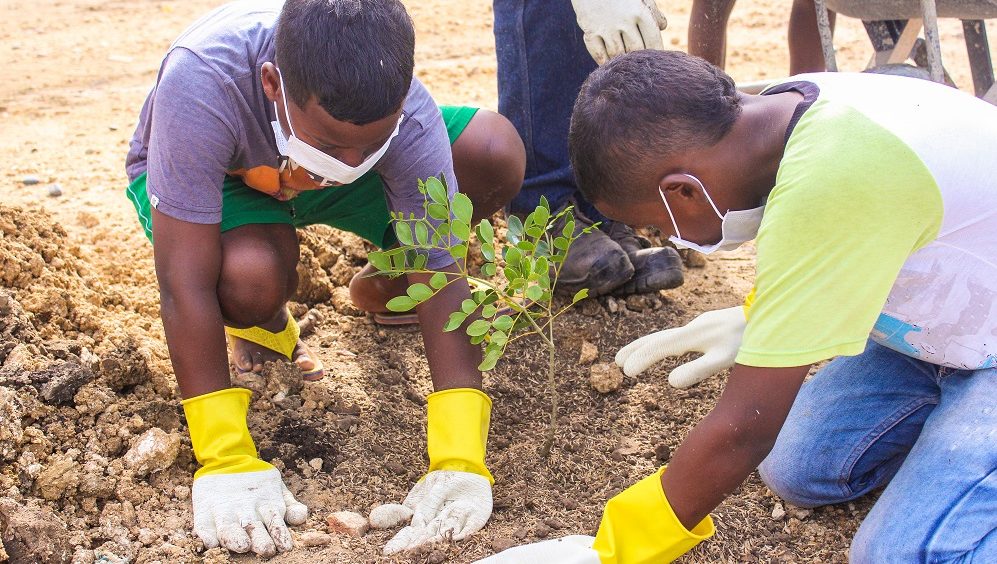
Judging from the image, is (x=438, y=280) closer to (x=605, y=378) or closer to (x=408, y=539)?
(x=408, y=539)

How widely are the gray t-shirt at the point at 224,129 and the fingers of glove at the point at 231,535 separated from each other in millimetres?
640

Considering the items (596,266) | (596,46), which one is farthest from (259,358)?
(596,46)

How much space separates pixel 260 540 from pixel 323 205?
1.02 meters

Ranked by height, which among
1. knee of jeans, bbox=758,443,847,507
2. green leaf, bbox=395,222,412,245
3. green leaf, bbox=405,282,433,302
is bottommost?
knee of jeans, bbox=758,443,847,507

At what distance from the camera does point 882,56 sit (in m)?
3.37

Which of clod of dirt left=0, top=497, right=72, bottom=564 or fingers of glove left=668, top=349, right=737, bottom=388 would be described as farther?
fingers of glove left=668, top=349, right=737, bottom=388

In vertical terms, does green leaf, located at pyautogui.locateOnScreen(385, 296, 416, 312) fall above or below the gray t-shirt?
below

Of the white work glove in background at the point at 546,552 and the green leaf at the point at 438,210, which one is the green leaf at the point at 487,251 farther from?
the white work glove in background at the point at 546,552

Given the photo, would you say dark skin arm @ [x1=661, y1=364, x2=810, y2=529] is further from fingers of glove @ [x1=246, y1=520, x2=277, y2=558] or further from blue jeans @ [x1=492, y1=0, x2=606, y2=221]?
blue jeans @ [x1=492, y1=0, x2=606, y2=221]

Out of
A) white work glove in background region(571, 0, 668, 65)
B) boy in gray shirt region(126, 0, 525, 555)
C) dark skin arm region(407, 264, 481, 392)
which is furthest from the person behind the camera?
white work glove in background region(571, 0, 668, 65)

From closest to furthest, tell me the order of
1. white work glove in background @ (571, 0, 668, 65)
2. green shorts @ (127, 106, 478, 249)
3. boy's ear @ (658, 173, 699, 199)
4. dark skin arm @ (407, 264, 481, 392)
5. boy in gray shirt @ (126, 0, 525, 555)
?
boy's ear @ (658, 173, 699, 199)
boy in gray shirt @ (126, 0, 525, 555)
dark skin arm @ (407, 264, 481, 392)
green shorts @ (127, 106, 478, 249)
white work glove in background @ (571, 0, 668, 65)

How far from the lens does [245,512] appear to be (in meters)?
1.94

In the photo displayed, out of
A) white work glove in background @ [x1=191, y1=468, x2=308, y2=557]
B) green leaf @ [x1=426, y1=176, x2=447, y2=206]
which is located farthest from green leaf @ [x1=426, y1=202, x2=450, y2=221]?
white work glove in background @ [x1=191, y1=468, x2=308, y2=557]

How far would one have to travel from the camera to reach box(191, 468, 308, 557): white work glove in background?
6.20 feet
